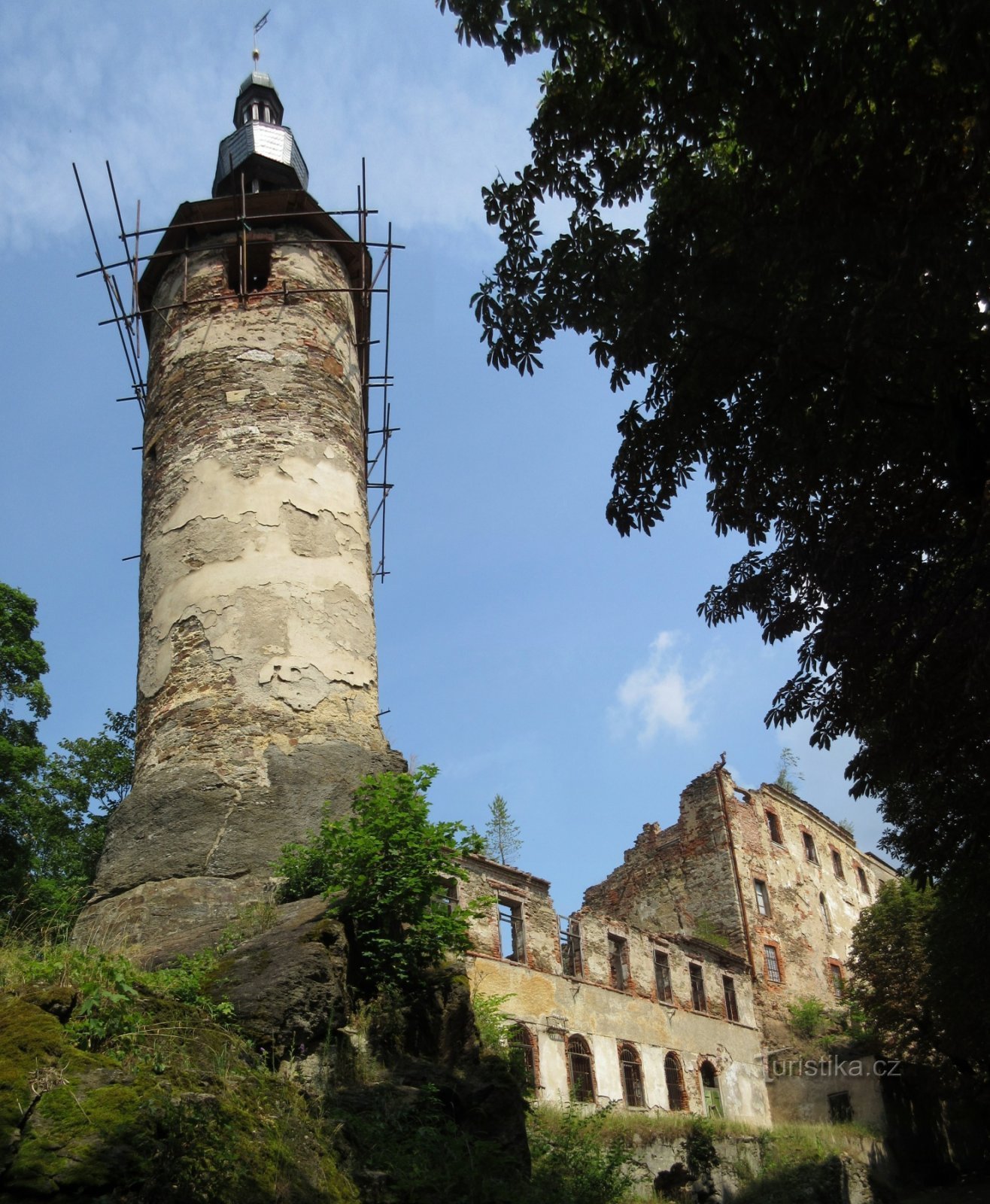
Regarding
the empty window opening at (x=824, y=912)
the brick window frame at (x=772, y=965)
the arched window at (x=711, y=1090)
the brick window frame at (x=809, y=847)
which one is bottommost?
the arched window at (x=711, y=1090)

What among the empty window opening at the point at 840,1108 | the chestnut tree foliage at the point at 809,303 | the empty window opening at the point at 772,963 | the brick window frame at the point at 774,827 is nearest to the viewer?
the chestnut tree foliage at the point at 809,303

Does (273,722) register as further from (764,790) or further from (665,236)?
(764,790)

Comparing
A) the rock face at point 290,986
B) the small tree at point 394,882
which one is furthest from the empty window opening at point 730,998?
the rock face at point 290,986

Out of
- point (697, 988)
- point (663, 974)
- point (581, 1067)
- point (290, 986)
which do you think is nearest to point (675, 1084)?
point (663, 974)

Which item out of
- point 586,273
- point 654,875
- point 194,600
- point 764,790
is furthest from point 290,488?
point 764,790

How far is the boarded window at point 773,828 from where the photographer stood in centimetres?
3145

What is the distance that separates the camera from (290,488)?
419 inches

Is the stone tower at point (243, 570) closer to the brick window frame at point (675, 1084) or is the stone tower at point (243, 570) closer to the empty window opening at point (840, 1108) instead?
the brick window frame at point (675, 1084)

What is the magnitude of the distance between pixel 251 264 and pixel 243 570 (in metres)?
4.05

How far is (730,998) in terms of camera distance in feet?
83.8

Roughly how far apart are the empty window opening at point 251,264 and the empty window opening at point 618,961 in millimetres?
14428

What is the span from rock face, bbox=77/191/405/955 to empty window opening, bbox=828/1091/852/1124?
1771 centimetres

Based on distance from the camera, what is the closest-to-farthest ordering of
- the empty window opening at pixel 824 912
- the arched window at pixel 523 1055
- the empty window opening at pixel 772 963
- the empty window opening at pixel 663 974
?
1. the arched window at pixel 523 1055
2. the empty window opening at pixel 663 974
3. the empty window opening at pixel 772 963
4. the empty window opening at pixel 824 912

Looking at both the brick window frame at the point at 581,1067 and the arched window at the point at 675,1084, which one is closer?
the brick window frame at the point at 581,1067
